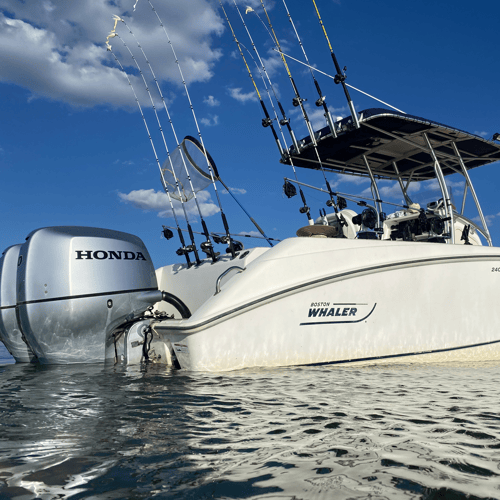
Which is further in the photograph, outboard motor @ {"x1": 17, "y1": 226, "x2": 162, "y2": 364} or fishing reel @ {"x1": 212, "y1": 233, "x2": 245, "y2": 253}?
fishing reel @ {"x1": 212, "y1": 233, "x2": 245, "y2": 253}

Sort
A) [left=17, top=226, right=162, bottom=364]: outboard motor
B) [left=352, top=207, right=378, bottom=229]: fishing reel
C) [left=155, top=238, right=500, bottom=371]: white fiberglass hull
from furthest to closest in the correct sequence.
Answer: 1. [left=352, top=207, right=378, bottom=229]: fishing reel
2. [left=17, top=226, right=162, bottom=364]: outboard motor
3. [left=155, top=238, right=500, bottom=371]: white fiberglass hull

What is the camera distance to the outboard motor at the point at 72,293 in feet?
12.8

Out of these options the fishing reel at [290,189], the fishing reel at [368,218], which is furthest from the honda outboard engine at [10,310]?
the fishing reel at [368,218]

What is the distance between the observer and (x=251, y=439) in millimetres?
1678

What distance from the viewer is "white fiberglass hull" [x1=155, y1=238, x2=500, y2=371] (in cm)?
360

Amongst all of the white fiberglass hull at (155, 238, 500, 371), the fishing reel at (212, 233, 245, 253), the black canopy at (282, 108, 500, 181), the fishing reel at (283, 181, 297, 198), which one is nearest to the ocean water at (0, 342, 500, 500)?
the white fiberglass hull at (155, 238, 500, 371)

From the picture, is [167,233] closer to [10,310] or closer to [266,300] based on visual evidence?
[10,310]

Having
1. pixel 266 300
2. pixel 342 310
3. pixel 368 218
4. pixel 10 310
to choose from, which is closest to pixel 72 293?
pixel 10 310

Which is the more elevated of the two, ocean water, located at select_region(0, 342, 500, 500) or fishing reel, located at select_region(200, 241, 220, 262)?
fishing reel, located at select_region(200, 241, 220, 262)

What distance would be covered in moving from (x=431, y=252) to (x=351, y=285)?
3.35 feet

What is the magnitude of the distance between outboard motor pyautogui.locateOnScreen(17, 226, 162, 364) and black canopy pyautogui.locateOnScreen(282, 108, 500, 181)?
3.23m

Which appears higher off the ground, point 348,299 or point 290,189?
point 290,189

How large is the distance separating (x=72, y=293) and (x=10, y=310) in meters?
1.24

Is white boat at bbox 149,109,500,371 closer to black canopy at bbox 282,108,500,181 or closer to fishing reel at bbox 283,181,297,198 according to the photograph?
black canopy at bbox 282,108,500,181
